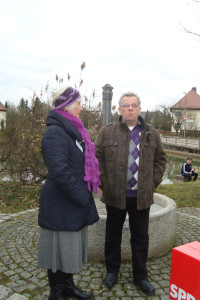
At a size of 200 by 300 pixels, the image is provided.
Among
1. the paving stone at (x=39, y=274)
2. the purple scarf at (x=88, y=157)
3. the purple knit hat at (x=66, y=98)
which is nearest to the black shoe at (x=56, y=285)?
the paving stone at (x=39, y=274)

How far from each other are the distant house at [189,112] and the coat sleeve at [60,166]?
1747 inches

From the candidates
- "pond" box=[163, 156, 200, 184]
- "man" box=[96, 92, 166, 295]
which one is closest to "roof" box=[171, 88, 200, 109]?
"pond" box=[163, 156, 200, 184]

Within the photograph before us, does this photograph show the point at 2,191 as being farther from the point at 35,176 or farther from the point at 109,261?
the point at 109,261

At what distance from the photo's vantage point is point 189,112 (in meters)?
50.0

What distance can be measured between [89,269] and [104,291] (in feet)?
1.52

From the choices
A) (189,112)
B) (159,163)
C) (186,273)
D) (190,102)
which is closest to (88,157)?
(159,163)

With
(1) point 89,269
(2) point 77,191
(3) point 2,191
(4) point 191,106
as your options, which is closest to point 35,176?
(3) point 2,191

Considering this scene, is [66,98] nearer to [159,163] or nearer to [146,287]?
[159,163]

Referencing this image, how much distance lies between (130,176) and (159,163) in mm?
408

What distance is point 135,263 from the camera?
2809mm

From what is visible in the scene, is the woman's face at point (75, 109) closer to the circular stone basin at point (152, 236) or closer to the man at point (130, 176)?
the man at point (130, 176)

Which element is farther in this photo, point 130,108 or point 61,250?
point 130,108

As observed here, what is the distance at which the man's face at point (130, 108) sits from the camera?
2.71 m

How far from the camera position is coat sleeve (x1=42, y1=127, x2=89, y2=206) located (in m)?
2.04
